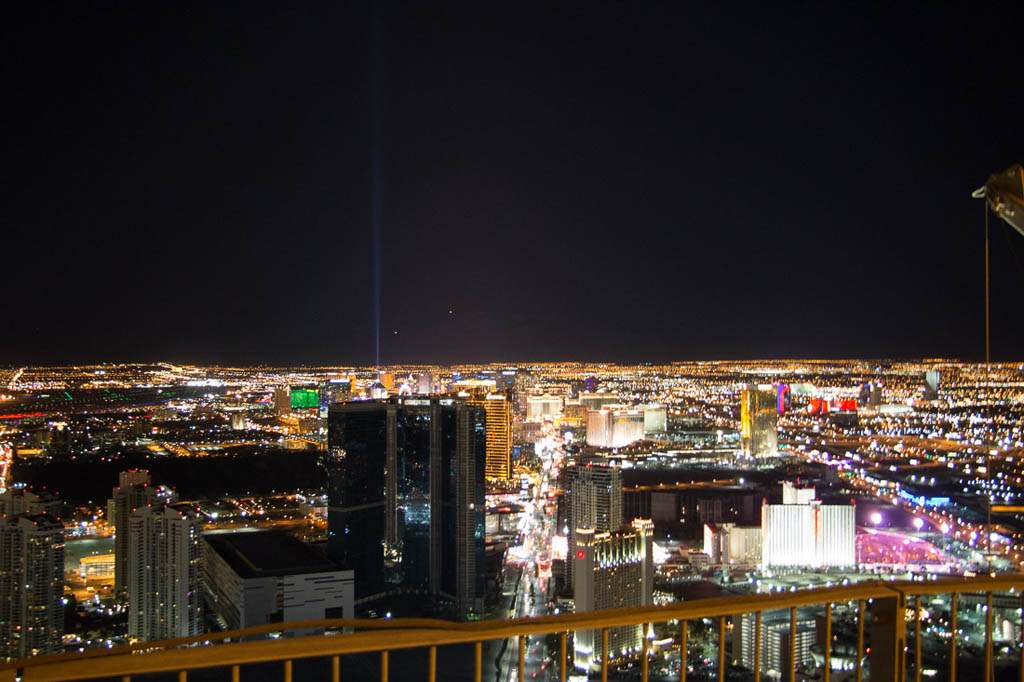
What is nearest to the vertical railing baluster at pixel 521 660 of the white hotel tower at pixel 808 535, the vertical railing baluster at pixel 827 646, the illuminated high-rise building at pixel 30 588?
the vertical railing baluster at pixel 827 646

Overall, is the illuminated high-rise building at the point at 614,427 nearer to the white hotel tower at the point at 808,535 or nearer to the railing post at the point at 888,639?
the white hotel tower at the point at 808,535

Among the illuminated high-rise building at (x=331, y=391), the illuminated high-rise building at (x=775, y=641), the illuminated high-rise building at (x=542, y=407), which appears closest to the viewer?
the illuminated high-rise building at (x=775, y=641)

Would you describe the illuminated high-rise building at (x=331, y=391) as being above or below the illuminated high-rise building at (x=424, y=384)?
below

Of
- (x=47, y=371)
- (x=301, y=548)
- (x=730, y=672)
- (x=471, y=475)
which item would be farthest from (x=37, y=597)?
(x=47, y=371)

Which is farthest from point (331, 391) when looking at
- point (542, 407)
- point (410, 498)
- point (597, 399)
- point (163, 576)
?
point (163, 576)

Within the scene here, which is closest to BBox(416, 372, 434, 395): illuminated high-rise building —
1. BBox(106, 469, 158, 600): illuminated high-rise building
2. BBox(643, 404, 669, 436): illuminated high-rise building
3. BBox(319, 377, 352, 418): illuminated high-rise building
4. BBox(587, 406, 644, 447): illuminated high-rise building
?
BBox(319, 377, 352, 418): illuminated high-rise building

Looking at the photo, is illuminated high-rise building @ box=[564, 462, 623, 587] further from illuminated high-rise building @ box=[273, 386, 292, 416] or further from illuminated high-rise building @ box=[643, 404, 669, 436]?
illuminated high-rise building @ box=[273, 386, 292, 416]
